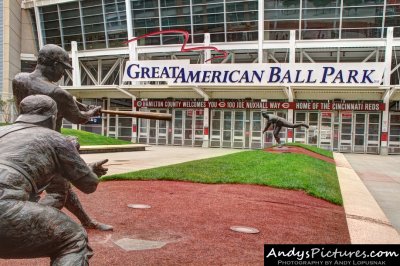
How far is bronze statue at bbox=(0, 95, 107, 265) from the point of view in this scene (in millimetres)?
2477

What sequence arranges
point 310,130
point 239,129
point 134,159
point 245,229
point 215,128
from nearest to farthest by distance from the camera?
1. point 245,229
2. point 134,159
3. point 310,130
4. point 239,129
5. point 215,128

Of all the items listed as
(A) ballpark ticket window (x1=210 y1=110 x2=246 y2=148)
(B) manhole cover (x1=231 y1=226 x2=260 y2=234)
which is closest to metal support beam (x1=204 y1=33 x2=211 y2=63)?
(A) ballpark ticket window (x1=210 y1=110 x2=246 y2=148)

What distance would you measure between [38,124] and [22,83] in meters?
2.00

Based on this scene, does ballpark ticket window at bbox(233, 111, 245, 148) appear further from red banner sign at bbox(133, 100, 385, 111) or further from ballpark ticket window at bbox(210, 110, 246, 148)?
red banner sign at bbox(133, 100, 385, 111)

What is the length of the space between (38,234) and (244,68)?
29647 millimetres

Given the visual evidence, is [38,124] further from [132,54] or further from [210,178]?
[132,54]

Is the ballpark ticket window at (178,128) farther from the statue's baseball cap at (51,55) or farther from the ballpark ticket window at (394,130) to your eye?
the statue's baseball cap at (51,55)

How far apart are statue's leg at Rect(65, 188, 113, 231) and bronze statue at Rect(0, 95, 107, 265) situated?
6.62 ft

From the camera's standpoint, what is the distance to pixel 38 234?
2518mm

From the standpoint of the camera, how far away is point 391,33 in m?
32.0

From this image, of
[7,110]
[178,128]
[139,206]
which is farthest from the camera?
[178,128]

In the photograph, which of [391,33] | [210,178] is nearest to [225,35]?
[391,33]

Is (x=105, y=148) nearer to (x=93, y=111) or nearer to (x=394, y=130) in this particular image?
(x=93, y=111)

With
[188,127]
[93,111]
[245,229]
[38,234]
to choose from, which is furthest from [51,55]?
[188,127]
